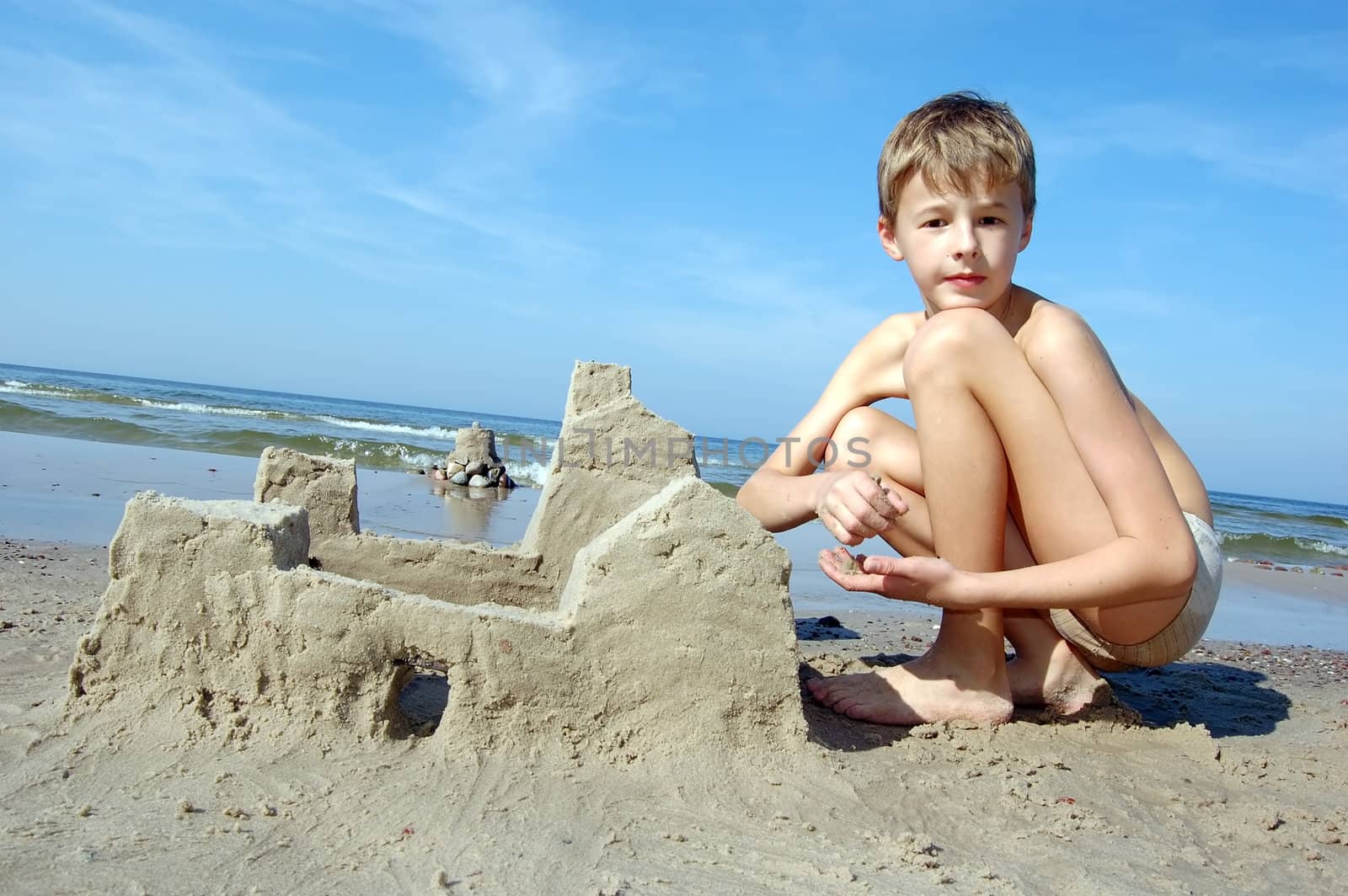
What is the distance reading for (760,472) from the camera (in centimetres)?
295

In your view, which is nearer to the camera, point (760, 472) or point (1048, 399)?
point (1048, 399)

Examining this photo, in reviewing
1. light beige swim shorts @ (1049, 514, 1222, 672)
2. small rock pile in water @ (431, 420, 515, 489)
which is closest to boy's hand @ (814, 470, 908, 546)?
light beige swim shorts @ (1049, 514, 1222, 672)

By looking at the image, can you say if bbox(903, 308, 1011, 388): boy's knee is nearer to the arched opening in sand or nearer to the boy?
the boy

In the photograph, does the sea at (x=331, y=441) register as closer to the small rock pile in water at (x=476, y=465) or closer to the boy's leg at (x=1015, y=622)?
A: the small rock pile in water at (x=476, y=465)

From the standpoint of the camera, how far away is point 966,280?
2572 mm

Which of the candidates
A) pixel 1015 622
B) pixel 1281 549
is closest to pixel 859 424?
pixel 1015 622

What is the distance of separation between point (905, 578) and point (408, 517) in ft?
19.7

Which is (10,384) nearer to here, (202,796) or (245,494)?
(245,494)

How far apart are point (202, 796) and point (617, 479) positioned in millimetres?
1623

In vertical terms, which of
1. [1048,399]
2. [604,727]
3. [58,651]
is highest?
[1048,399]

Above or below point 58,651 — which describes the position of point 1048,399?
above

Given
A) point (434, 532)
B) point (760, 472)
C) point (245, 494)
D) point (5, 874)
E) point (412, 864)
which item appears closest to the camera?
point (5, 874)

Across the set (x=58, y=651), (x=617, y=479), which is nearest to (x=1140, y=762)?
(x=617, y=479)

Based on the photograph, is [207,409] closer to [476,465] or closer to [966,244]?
[476,465]
